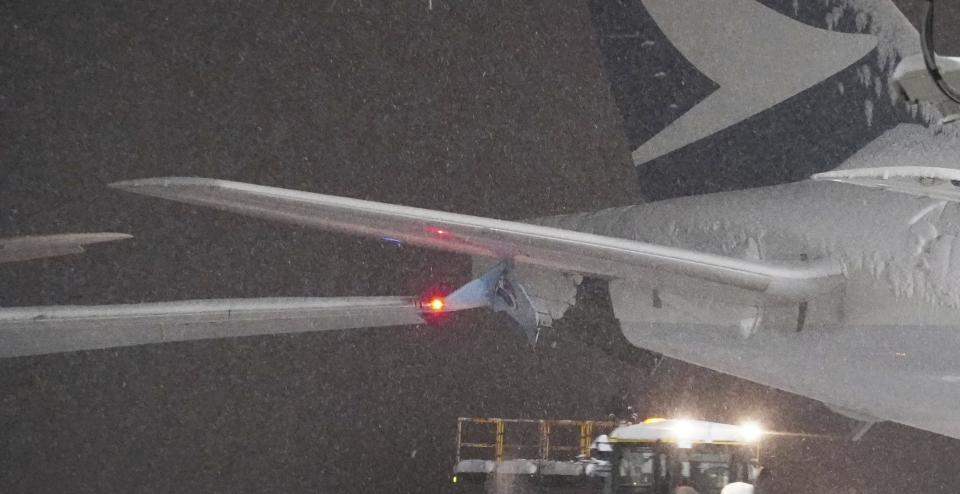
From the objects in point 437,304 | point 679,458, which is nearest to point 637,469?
→ point 679,458

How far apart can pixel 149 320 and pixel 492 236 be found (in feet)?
7.45

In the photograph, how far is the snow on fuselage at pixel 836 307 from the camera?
2.84 metres

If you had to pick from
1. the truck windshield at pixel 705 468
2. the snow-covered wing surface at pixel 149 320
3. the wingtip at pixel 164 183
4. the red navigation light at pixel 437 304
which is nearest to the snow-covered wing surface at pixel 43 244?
the snow-covered wing surface at pixel 149 320

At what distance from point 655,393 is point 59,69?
6.59 metres

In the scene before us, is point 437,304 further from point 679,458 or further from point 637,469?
point 679,458

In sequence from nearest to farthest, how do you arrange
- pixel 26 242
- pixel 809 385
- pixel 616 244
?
pixel 616 244, pixel 809 385, pixel 26 242

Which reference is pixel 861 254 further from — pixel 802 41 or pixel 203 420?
pixel 203 420

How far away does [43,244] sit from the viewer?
3.78 meters

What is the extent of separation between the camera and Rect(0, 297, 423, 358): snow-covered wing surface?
4125mm

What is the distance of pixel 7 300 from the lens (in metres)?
8.56

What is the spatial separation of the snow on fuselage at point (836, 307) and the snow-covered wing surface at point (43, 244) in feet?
7.09

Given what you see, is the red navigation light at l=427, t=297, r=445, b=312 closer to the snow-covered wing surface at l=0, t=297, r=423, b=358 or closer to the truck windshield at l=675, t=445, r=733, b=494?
the snow-covered wing surface at l=0, t=297, r=423, b=358

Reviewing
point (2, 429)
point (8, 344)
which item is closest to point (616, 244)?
point (8, 344)

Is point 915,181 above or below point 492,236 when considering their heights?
above
